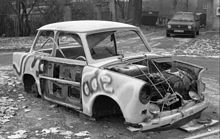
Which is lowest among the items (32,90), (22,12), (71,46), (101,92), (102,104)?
(32,90)

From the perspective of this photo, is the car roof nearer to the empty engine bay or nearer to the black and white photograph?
the black and white photograph

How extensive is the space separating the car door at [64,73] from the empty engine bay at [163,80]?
2.54 ft

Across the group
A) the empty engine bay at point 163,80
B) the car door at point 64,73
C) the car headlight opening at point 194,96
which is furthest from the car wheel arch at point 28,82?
the car headlight opening at point 194,96

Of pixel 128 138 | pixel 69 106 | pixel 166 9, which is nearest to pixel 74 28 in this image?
pixel 69 106

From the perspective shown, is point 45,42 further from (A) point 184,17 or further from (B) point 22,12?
(A) point 184,17

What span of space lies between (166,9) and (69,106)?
34199 mm

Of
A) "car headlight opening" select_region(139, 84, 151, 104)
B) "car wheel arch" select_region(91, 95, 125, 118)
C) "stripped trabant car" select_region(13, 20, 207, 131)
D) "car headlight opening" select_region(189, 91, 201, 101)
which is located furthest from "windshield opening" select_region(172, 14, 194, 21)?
"car headlight opening" select_region(139, 84, 151, 104)

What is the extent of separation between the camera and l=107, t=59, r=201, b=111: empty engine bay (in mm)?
5219

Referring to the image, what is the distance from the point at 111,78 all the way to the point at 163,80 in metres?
0.96

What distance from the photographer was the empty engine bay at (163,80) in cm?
522

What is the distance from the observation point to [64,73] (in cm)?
609

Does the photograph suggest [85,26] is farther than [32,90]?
No

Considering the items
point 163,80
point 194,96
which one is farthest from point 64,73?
point 194,96

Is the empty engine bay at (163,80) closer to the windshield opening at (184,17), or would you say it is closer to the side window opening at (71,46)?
the side window opening at (71,46)
